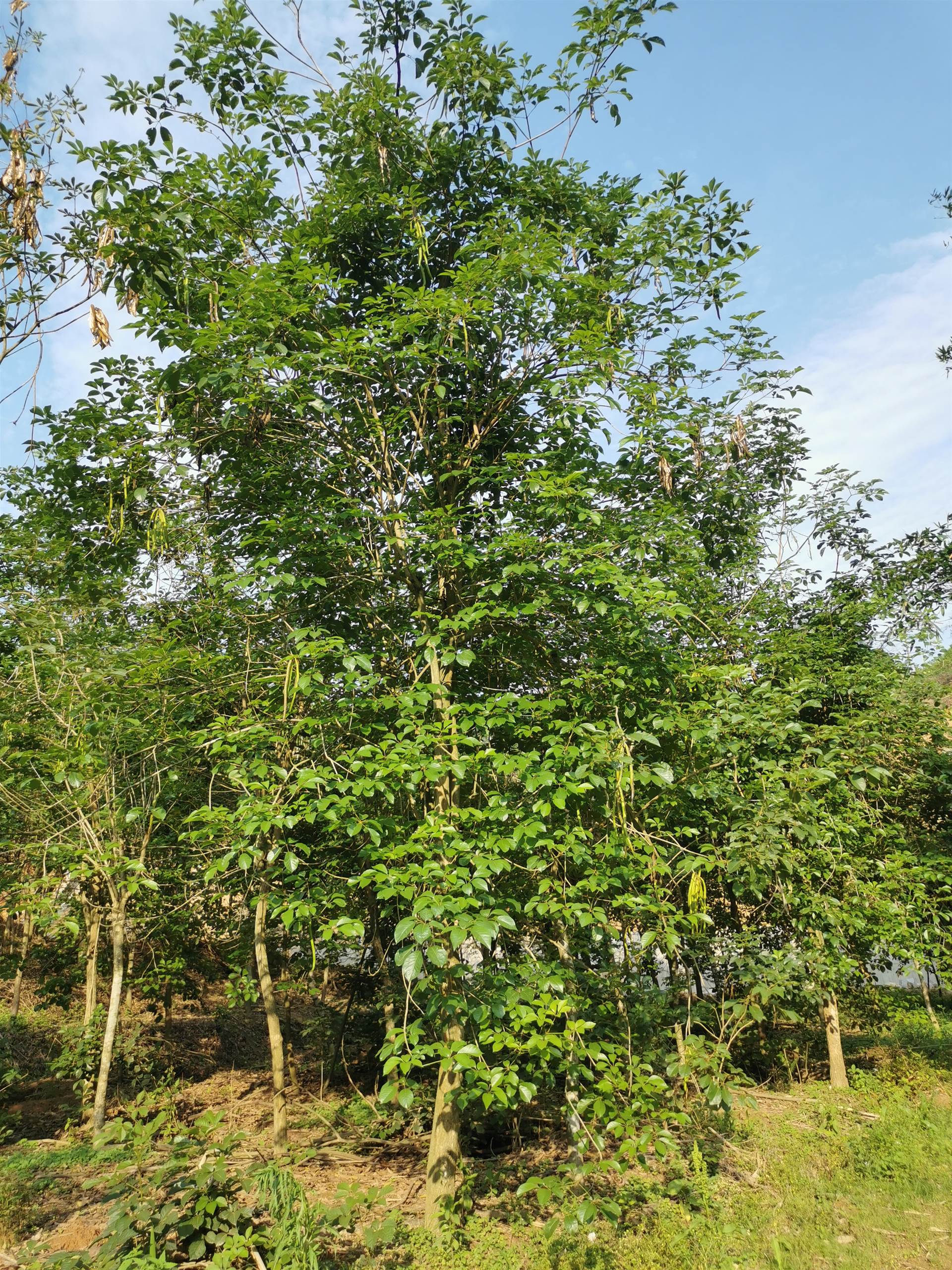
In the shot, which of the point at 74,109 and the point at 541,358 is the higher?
the point at 74,109

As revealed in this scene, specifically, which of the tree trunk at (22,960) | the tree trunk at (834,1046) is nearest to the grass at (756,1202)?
the tree trunk at (834,1046)

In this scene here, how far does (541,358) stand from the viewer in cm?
506

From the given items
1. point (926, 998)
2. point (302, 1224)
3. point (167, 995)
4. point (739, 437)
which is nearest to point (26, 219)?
point (739, 437)

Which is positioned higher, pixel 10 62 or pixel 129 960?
pixel 10 62

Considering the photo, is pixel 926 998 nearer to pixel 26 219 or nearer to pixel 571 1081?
Result: pixel 571 1081

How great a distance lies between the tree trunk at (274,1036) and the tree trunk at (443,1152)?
151 cm

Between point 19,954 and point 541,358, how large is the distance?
8.86m

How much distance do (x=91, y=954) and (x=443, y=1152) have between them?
14.9 feet

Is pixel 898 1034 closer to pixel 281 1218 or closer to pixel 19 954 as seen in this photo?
pixel 281 1218

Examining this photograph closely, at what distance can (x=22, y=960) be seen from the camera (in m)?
8.11

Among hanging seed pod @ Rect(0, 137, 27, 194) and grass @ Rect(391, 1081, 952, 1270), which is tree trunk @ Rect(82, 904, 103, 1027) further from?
hanging seed pod @ Rect(0, 137, 27, 194)

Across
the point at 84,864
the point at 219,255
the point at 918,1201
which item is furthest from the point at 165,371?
the point at 918,1201

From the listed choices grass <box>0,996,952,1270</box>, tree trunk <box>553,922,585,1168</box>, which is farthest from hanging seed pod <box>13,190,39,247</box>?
grass <box>0,996,952,1270</box>

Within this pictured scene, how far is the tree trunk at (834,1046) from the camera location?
6852mm
